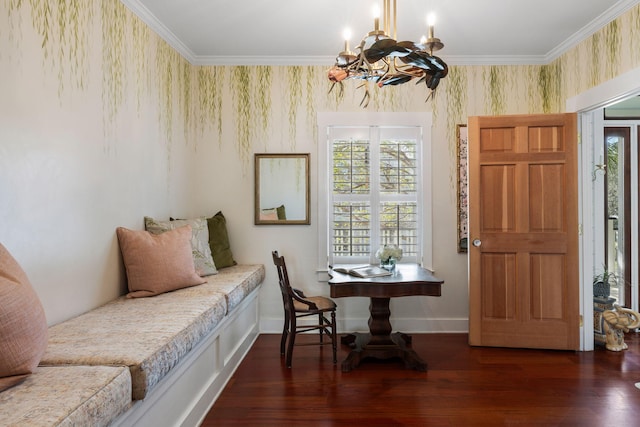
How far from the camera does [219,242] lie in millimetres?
3744

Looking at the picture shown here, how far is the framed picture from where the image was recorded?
393 centimetres

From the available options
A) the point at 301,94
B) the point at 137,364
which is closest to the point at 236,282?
the point at 137,364

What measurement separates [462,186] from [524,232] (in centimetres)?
73

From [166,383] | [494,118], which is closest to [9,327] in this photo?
[166,383]

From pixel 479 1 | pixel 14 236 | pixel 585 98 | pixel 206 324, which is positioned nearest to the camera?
pixel 14 236

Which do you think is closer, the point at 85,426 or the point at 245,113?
the point at 85,426

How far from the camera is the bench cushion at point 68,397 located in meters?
1.12

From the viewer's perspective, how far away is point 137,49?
2.90 meters

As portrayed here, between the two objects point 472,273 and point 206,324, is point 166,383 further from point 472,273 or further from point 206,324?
point 472,273

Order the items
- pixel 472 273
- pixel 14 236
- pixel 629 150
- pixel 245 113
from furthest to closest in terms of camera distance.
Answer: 1. pixel 629 150
2. pixel 245 113
3. pixel 472 273
4. pixel 14 236

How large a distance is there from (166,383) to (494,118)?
3281 mm

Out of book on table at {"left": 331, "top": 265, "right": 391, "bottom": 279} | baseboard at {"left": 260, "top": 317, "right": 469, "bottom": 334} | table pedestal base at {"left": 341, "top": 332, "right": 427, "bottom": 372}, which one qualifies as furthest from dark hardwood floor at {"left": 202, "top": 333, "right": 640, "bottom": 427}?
book on table at {"left": 331, "top": 265, "right": 391, "bottom": 279}

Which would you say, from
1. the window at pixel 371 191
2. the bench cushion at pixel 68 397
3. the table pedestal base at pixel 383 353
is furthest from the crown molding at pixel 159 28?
the table pedestal base at pixel 383 353

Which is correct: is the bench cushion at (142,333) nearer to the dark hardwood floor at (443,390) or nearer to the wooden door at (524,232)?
the dark hardwood floor at (443,390)
